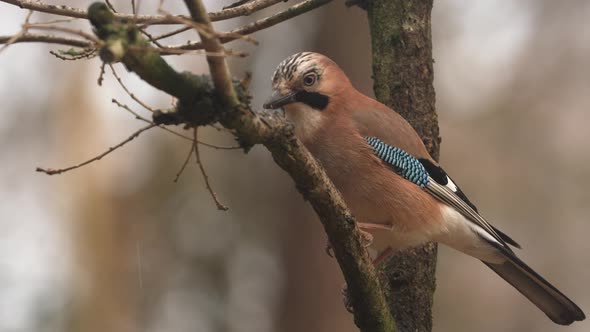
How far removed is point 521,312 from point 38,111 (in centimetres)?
830

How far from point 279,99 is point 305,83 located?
271 mm

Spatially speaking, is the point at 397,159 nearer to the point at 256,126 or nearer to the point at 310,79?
the point at 310,79

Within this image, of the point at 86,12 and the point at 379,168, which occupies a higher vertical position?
the point at 86,12

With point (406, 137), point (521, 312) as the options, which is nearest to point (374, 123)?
Result: point (406, 137)

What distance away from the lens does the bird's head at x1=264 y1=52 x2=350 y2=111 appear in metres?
4.61

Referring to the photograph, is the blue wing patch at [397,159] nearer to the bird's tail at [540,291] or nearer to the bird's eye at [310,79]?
the bird's eye at [310,79]

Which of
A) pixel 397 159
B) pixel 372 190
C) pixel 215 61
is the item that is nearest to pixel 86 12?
pixel 215 61

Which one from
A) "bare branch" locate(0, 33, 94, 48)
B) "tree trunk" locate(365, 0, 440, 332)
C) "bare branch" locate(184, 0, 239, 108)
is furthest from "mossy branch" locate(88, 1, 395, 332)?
"tree trunk" locate(365, 0, 440, 332)

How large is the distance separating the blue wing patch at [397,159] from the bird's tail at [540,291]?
78 centimetres

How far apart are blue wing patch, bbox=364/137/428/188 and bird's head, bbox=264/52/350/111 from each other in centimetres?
39

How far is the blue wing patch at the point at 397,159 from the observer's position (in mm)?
4852

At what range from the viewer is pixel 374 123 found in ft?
16.1

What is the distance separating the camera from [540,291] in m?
5.09

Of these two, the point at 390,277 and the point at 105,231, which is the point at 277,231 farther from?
the point at 390,277
